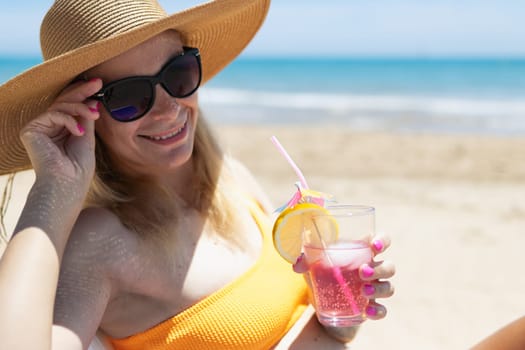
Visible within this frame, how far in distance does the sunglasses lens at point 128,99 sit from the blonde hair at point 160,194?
225 millimetres

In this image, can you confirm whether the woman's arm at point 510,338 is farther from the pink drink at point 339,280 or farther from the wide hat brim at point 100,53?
the wide hat brim at point 100,53

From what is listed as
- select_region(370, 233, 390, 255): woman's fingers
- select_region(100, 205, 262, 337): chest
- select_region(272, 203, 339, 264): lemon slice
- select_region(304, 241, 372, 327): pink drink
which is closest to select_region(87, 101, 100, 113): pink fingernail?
select_region(100, 205, 262, 337): chest

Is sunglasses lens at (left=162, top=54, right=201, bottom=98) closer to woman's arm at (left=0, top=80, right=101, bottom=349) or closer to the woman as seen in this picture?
the woman

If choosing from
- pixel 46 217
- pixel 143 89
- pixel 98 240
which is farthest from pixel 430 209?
pixel 46 217

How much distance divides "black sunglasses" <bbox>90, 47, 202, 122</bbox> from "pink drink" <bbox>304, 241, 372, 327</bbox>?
64 cm

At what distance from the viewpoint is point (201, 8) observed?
2.25 meters

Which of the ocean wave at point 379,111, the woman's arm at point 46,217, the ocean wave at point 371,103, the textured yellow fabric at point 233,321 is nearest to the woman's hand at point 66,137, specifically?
the woman's arm at point 46,217

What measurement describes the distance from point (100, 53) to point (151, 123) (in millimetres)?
322

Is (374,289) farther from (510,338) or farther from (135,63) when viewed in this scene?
(135,63)

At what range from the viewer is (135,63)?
7.16 feet

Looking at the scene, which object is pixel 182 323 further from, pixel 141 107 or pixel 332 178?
pixel 332 178

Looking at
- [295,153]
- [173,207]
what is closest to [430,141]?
[295,153]

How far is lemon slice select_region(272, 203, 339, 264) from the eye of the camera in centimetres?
208

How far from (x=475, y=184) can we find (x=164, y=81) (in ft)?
22.0
